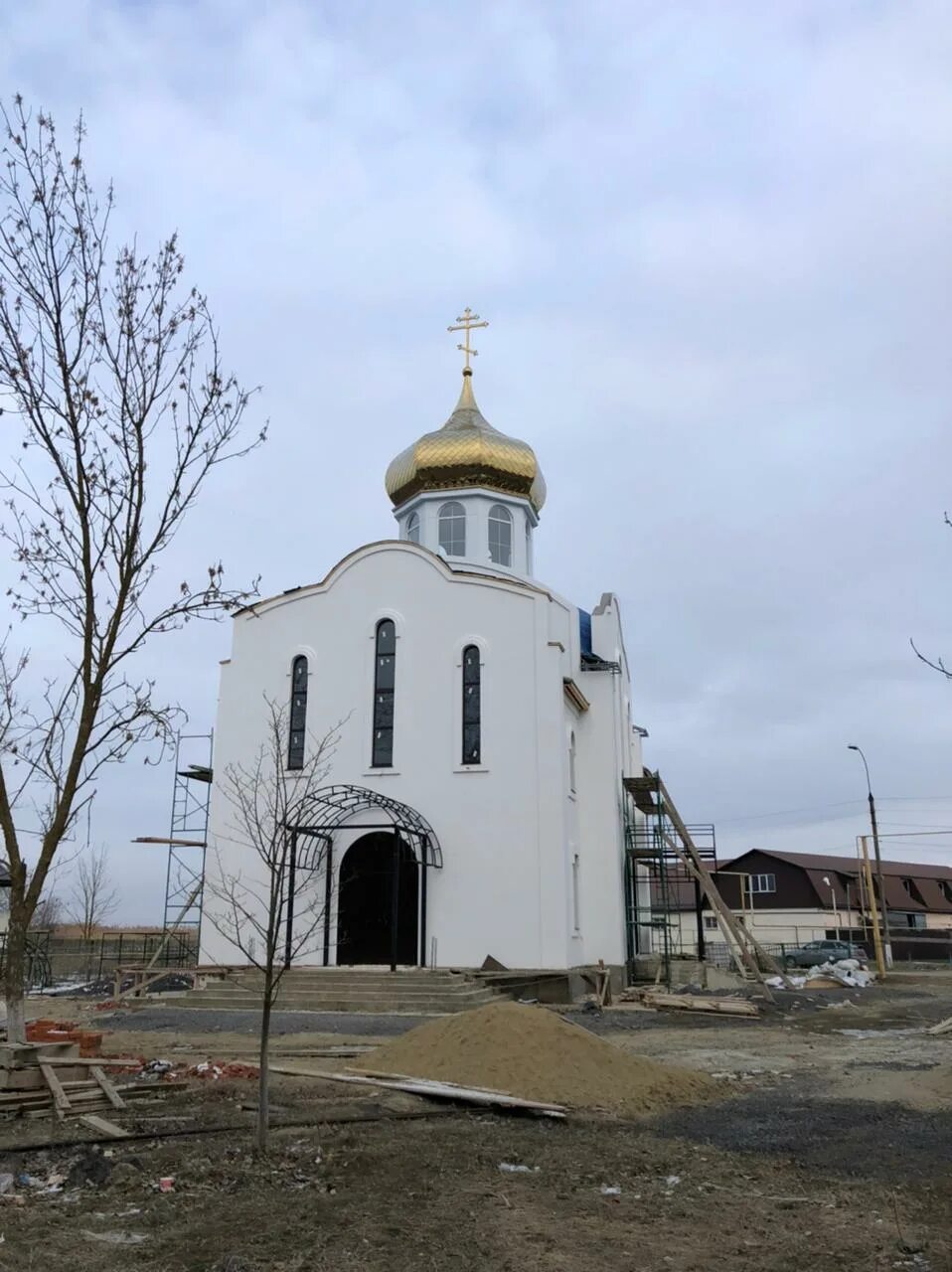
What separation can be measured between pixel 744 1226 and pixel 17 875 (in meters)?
6.11

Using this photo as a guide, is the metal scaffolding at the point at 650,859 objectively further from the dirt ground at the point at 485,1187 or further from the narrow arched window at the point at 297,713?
the dirt ground at the point at 485,1187

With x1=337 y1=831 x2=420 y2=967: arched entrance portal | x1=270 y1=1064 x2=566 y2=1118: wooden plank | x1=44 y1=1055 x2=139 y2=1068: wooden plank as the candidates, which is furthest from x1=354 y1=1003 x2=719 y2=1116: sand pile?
x1=337 y1=831 x2=420 y2=967: arched entrance portal

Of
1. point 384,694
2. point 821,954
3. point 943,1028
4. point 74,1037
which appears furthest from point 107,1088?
point 821,954

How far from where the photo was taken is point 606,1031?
1664 cm

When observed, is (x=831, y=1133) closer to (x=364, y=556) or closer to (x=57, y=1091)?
(x=57, y=1091)

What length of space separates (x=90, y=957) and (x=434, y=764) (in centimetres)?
1803

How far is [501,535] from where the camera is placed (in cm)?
2853

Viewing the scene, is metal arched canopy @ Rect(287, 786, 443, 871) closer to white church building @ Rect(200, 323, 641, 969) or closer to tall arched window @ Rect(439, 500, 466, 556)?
white church building @ Rect(200, 323, 641, 969)

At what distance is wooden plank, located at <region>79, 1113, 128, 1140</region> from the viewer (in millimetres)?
7577

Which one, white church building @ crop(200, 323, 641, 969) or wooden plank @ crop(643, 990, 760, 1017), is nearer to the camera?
wooden plank @ crop(643, 990, 760, 1017)

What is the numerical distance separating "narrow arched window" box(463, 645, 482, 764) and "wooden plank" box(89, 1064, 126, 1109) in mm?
13391

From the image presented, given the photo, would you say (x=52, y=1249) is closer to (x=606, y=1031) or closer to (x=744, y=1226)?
(x=744, y=1226)

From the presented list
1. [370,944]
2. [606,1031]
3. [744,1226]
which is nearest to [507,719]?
[370,944]

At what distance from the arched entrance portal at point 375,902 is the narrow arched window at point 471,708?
226 cm
